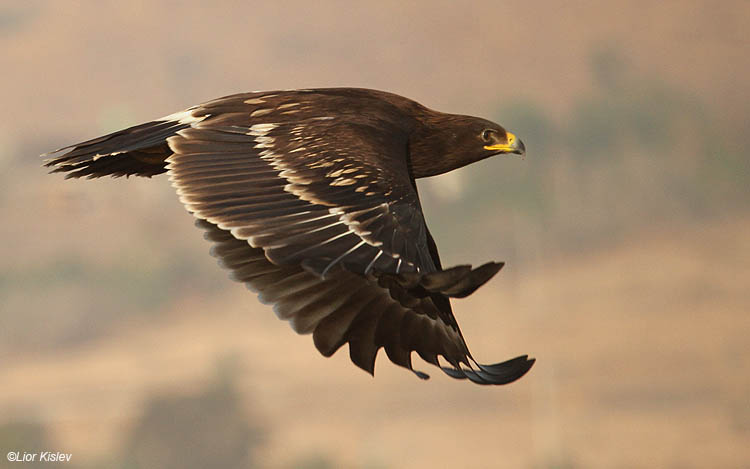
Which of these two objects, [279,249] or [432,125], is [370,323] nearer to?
[279,249]

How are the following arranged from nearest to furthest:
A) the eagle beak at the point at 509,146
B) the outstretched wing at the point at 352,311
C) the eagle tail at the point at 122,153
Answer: the outstretched wing at the point at 352,311
the eagle tail at the point at 122,153
the eagle beak at the point at 509,146

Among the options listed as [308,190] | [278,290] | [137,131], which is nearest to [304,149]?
[308,190]

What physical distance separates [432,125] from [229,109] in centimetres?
62

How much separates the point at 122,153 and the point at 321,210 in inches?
32.4

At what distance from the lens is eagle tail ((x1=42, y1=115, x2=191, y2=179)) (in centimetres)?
258

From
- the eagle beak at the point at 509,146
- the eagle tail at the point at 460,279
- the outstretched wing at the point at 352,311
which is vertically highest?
the eagle beak at the point at 509,146

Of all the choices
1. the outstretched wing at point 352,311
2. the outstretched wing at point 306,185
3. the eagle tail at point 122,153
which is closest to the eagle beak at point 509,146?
the outstretched wing at point 306,185

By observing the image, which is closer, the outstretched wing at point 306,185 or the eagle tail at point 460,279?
the eagle tail at point 460,279

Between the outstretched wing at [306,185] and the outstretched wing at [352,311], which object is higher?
the outstretched wing at [306,185]

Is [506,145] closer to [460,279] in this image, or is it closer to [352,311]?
[352,311]

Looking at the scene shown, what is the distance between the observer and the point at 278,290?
230cm

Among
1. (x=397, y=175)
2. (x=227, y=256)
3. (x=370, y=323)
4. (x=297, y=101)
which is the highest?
(x=297, y=101)

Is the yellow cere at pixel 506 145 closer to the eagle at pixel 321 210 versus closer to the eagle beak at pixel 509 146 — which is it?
the eagle beak at pixel 509 146

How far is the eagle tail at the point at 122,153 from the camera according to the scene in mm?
2584
